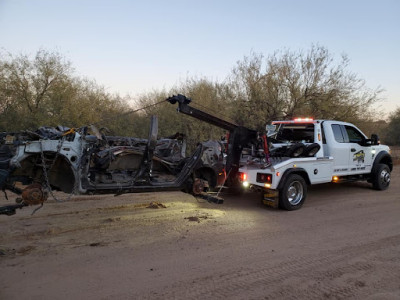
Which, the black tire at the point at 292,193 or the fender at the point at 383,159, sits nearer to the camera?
the black tire at the point at 292,193

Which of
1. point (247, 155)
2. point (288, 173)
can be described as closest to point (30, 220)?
point (247, 155)

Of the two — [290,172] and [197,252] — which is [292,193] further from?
[197,252]

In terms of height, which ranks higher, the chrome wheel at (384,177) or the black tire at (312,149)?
the black tire at (312,149)

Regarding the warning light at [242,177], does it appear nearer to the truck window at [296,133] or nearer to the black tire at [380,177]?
the truck window at [296,133]

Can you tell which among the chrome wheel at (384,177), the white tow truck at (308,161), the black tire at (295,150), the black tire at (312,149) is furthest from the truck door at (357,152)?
the black tire at (295,150)

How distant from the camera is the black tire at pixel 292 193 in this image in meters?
6.94

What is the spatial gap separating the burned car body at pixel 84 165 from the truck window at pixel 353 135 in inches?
173

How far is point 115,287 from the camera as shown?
3535 mm

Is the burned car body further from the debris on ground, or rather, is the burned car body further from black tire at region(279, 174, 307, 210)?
black tire at region(279, 174, 307, 210)

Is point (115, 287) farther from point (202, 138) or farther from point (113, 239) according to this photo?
point (202, 138)

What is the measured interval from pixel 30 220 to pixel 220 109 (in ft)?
43.8

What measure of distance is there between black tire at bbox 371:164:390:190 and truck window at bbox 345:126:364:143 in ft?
3.64

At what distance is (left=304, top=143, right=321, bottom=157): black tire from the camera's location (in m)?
7.45

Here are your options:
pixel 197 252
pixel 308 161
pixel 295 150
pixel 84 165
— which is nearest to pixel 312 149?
pixel 308 161
